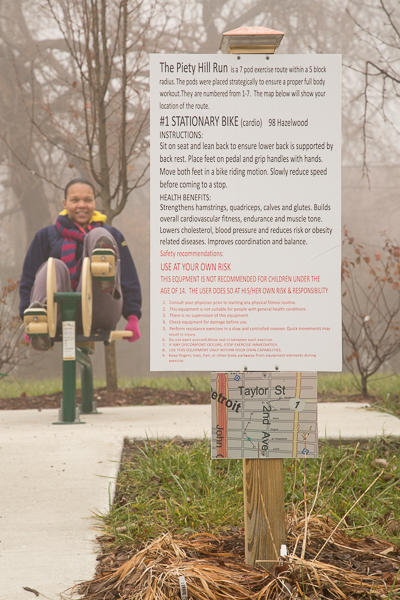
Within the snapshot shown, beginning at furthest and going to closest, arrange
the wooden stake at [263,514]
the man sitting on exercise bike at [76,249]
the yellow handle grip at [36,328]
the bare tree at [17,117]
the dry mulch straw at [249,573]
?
1. the bare tree at [17,117]
2. the man sitting on exercise bike at [76,249]
3. the yellow handle grip at [36,328]
4. the wooden stake at [263,514]
5. the dry mulch straw at [249,573]

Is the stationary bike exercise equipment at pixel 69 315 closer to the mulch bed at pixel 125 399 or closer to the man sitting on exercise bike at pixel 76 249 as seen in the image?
the man sitting on exercise bike at pixel 76 249

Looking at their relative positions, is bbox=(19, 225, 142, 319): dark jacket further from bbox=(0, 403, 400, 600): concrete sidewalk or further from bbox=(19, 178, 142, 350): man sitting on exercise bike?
bbox=(0, 403, 400, 600): concrete sidewalk

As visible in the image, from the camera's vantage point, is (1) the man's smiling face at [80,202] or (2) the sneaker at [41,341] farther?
(1) the man's smiling face at [80,202]

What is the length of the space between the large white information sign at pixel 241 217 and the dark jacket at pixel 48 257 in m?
3.59

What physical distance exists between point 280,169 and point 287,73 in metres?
0.32

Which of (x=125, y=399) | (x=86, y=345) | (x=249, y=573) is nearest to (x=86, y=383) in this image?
(x=86, y=345)

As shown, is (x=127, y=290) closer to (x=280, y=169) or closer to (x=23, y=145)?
(x=280, y=169)

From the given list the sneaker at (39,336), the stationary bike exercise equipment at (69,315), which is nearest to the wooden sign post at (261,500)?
the stationary bike exercise equipment at (69,315)

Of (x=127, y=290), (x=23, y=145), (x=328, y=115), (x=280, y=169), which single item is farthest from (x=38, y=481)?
(x=23, y=145)

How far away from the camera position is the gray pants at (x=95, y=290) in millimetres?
4871

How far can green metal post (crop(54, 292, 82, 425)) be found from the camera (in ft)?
15.2

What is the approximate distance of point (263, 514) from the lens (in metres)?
1.96

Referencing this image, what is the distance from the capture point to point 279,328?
1.96m

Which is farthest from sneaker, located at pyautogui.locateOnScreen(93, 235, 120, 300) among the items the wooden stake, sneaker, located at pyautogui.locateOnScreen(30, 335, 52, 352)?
the wooden stake
